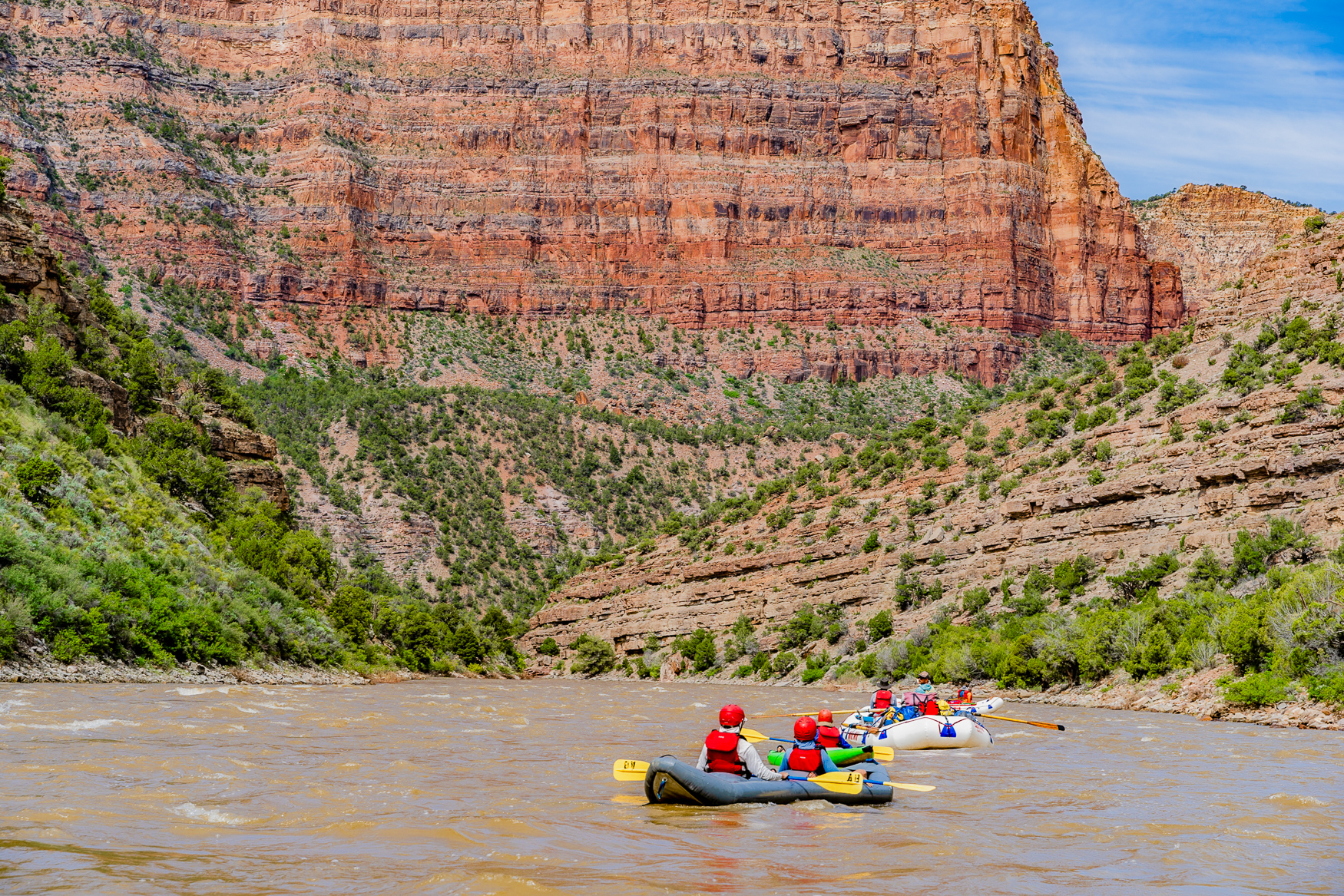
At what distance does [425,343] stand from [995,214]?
57932mm

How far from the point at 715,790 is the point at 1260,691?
1713 centimetres

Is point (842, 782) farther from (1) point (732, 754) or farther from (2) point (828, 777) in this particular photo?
(1) point (732, 754)

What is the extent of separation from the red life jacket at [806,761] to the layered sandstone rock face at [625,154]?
106m

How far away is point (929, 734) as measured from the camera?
2609 cm

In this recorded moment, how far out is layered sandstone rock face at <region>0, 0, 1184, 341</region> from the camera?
124 meters

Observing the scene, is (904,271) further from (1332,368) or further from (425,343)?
(1332,368)

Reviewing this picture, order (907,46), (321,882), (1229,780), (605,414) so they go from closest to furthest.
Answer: (321,882) < (1229,780) < (605,414) < (907,46)

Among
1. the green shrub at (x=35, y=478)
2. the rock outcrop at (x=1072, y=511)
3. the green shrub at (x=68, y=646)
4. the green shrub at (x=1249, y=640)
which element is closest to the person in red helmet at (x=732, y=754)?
the green shrub at (x=68, y=646)

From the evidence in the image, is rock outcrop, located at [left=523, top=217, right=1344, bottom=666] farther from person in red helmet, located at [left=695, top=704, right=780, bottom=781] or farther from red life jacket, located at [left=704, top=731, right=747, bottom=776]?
red life jacket, located at [left=704, top=731, right=747, bottom=776]

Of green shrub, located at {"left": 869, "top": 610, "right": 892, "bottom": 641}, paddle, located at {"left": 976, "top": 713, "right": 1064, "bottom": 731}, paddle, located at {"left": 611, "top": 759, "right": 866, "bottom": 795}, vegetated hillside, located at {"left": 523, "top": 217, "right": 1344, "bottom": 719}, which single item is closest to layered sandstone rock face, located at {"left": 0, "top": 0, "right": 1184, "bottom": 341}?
vegetated hillside, located at {"left": 523, "top": 217, "right": 1344, "bottom": 719}

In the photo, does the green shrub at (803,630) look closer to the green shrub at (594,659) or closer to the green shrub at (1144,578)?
the green shrub at (594,659)

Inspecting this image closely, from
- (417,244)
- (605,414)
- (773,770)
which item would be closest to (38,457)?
(773,770)

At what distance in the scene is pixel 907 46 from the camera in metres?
139

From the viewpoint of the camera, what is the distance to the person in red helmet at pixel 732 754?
55.4ft
